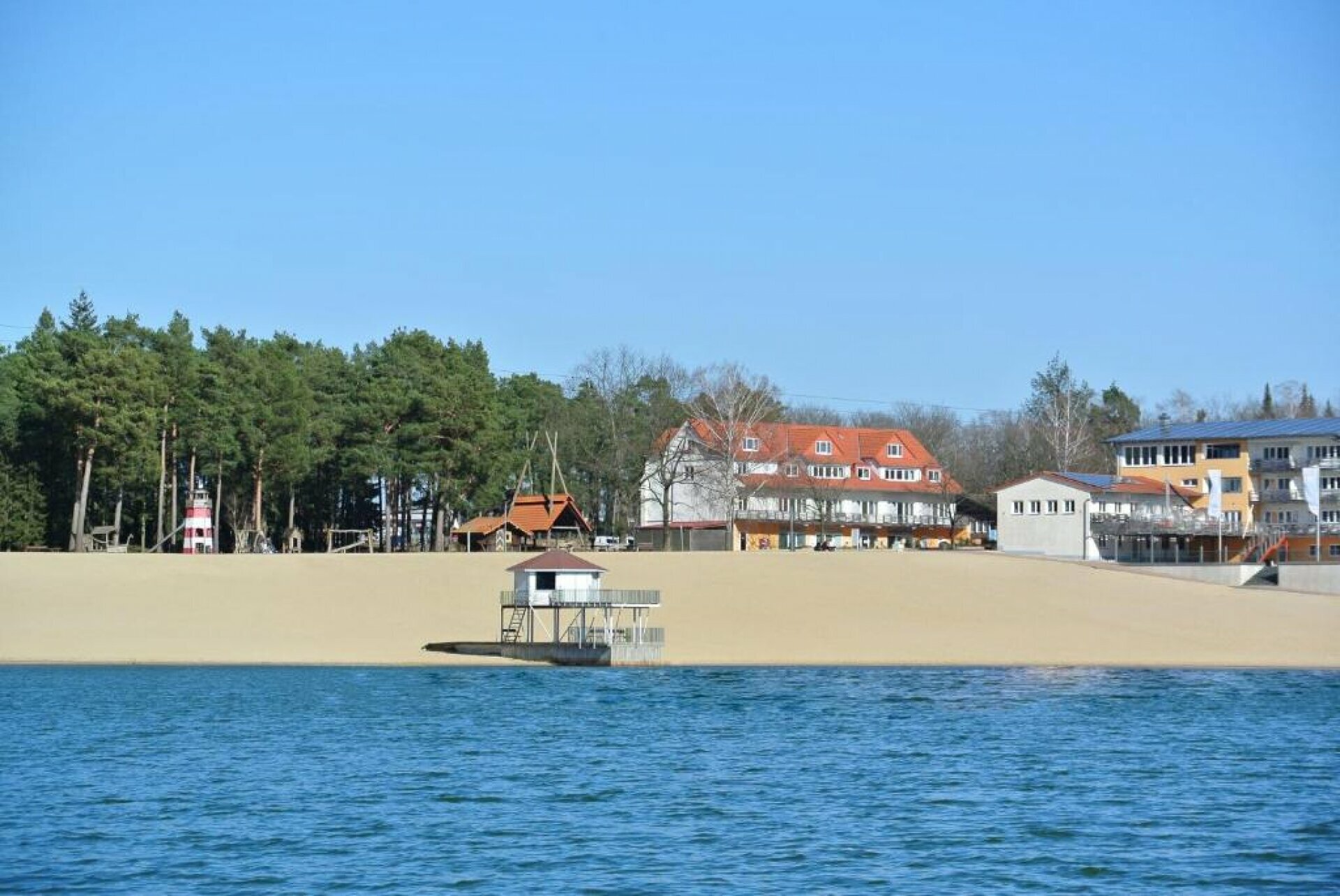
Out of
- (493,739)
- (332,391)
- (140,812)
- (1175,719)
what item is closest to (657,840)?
(140,812)

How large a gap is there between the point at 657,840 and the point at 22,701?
84.9ft

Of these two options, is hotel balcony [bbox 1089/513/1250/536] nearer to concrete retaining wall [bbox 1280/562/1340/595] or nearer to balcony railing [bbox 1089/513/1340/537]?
balcony railing [bbox 1089/513/1340/537]

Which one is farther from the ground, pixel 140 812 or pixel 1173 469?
pixel 1173 469

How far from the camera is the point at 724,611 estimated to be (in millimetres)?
63688

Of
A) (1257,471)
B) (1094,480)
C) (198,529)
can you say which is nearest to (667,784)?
(198,529)

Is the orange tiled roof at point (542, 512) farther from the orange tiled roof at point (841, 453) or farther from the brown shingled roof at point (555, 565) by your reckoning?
the brown shingled roof at point (555, 565)

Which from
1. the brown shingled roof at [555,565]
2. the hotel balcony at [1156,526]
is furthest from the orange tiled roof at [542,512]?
the brown shingled roof at [555,565]

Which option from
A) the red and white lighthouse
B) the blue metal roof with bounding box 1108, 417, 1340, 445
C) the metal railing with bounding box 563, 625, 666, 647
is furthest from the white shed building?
the red and white lighthouse

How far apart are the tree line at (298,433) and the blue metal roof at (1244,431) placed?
13.9 metres

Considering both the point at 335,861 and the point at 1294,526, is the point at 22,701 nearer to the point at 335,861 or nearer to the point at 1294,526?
the point at 335,861

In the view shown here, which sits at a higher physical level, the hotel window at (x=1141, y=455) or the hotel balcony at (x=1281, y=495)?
the hotel window at (x=1141, y=455)

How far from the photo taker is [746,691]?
49969 millimetres

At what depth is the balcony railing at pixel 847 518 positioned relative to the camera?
101 metres

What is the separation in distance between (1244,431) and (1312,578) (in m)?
25.0
